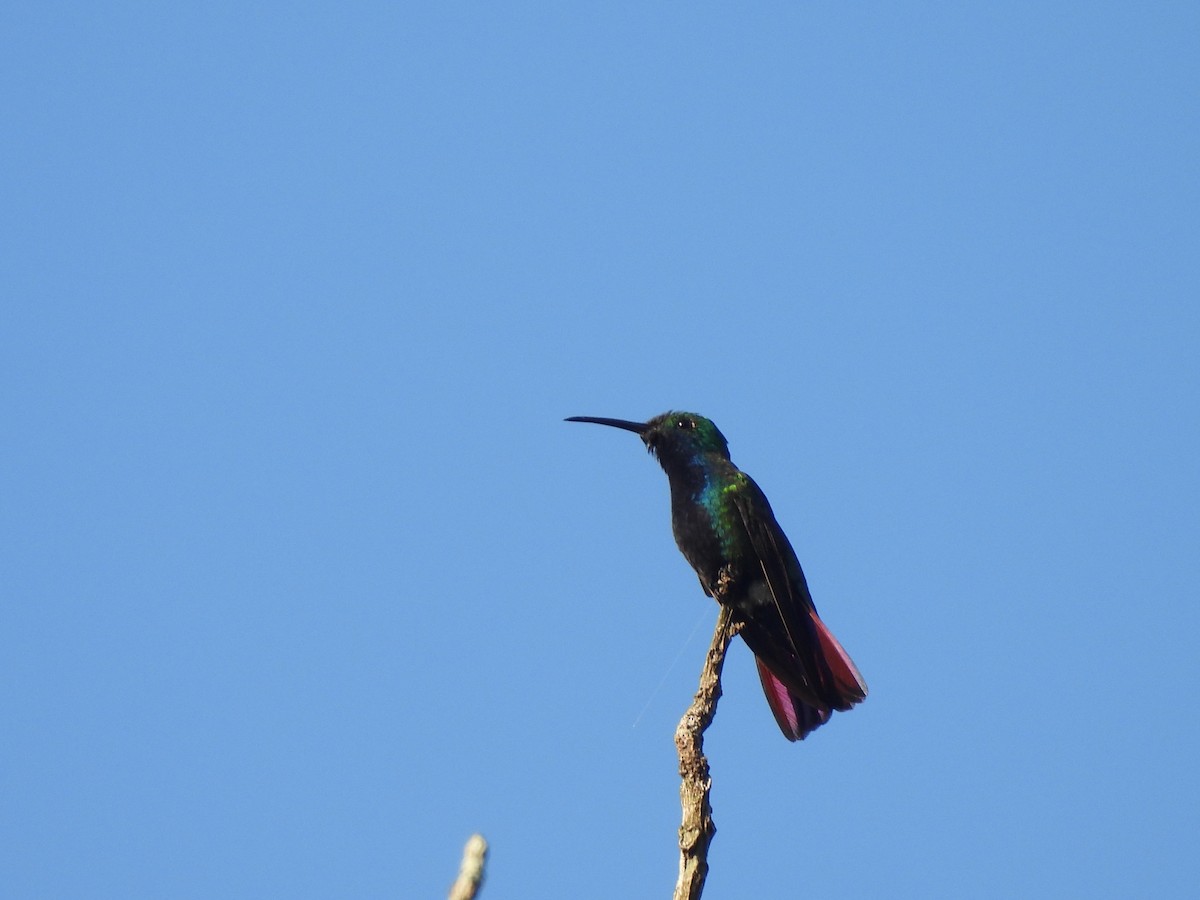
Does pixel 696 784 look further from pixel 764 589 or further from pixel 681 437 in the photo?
pixel 681 437

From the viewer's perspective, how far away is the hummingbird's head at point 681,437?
24.0 feet

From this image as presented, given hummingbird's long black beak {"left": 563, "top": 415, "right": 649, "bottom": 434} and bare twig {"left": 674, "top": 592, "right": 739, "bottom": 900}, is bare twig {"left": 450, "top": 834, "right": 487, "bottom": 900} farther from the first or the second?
hummingbird's long black beak {"left": 563, "top": 415, "right": 649, "bottom": 434}

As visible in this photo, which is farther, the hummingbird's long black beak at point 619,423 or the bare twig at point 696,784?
the hummingbird's long black beak at point 619,423

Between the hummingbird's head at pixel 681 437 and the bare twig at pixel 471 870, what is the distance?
5338mm

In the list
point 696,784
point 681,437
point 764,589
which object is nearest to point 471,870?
point 696,784

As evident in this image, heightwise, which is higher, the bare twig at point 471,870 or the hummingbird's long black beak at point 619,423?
the hummingbird's long black beak at point 619,423

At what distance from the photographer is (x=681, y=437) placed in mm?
7426

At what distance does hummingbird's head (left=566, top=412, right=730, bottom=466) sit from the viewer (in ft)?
24.0

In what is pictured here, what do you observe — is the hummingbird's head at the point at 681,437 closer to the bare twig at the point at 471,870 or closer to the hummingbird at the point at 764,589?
the hummingbird at the point at 764,589

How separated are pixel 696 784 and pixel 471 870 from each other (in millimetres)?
2146

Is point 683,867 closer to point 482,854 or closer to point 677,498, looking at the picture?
point 482,854

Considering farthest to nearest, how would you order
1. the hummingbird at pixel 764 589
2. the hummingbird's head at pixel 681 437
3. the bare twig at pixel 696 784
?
→ the hummingbird's head at pixel 681 437, the hummingbird at pixel 764 589, the bare twig at pixel 696 784

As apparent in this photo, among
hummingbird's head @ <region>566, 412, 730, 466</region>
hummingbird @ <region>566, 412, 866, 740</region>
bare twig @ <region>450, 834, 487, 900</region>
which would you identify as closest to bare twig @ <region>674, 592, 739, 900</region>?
hummingbird @ <region>566, 412, 866, 740</region>

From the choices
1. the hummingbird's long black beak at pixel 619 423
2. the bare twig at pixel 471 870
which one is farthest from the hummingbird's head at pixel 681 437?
the bare twig at pixel 471 870
